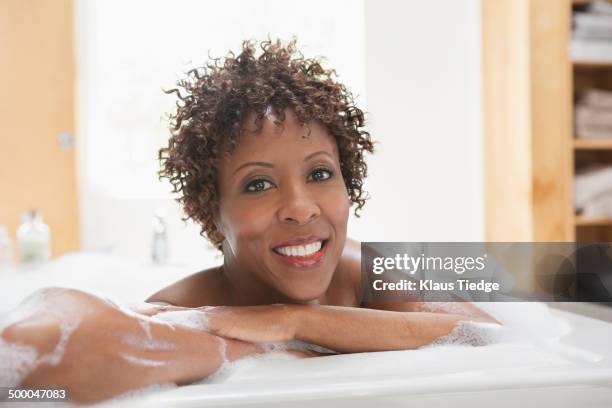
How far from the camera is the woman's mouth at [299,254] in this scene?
0.61 m

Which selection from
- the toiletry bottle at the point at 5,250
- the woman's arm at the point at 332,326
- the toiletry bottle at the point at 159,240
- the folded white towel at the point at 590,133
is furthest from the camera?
the folded white towel at the point at 590,133

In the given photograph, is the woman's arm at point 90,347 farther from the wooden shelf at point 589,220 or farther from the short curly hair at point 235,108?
the wooden shelf at point 589,220

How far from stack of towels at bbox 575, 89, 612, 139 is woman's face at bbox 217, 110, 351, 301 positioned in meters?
1.00

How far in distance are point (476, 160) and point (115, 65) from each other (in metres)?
0.84

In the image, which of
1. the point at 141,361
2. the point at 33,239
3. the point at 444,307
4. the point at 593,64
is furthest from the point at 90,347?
the point at 593,64

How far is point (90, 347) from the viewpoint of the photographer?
453 mm

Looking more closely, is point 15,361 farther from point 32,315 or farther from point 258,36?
point 258,36

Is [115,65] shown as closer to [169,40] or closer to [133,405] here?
[169,40]

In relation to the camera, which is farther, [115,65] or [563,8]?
[563,8]

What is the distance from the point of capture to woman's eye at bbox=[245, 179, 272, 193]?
0.59 m

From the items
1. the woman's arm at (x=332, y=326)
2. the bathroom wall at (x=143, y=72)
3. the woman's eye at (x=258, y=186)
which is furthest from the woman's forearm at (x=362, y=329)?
the bathroom wall at (x=143, y=72)

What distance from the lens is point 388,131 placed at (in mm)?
1261

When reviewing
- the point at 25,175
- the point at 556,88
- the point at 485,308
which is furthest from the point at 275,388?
the point at 556,88

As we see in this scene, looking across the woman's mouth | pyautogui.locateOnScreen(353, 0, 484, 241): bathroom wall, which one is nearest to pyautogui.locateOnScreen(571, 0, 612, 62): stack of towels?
pyautogui.locateOnScreen(353, 0, 484, 241): bathroom wall
